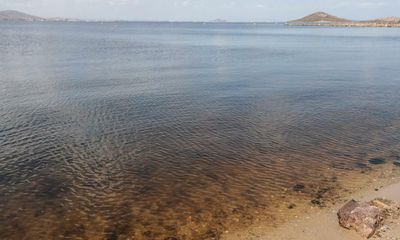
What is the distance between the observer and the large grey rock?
14.9 m

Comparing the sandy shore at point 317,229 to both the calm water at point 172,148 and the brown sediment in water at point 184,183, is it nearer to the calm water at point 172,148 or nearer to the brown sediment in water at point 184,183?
the brown sediment in water at point 184,183

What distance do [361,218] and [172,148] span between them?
13667 millimetres

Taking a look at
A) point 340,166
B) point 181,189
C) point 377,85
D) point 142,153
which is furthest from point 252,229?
point 377,85

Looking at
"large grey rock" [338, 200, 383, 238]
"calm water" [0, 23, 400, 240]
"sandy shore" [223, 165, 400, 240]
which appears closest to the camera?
"large grey rock" [338, 200, 383, 238]

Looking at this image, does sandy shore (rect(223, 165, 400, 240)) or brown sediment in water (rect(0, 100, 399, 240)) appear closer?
sandy shore (rect(223, 165, 400, 240))

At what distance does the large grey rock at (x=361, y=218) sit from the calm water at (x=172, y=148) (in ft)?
9.20

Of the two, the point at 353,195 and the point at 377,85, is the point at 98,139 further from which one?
the point at 377,85

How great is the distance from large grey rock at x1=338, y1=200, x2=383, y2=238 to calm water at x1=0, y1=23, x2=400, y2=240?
2.81 metres

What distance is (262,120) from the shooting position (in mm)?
31594

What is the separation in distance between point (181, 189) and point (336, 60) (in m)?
→ 64.8

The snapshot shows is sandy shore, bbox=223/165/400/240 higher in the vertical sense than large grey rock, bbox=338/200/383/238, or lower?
lower

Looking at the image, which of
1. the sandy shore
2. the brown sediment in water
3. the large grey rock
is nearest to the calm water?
the brown sediment in water

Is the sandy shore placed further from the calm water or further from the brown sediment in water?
the calm water

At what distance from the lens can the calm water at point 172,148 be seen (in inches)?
676
